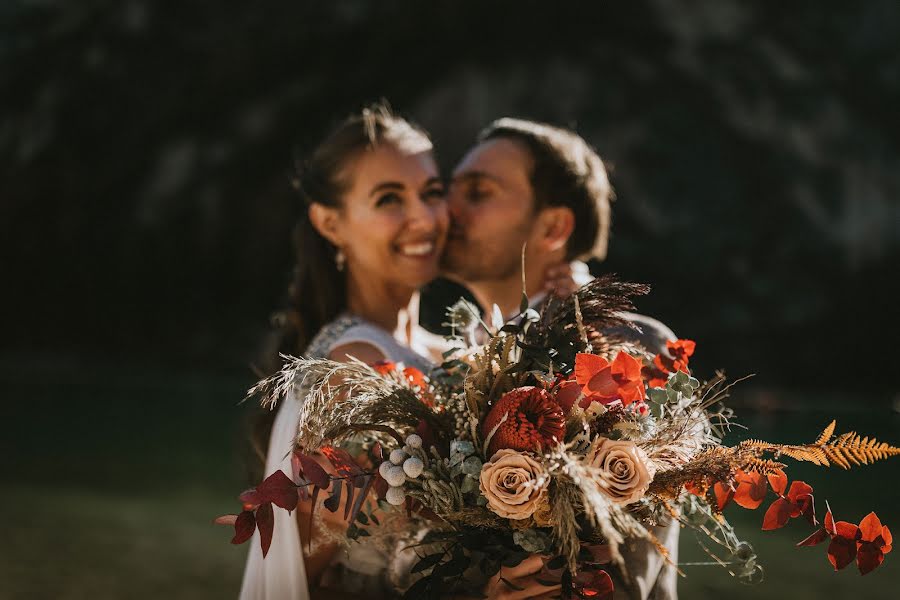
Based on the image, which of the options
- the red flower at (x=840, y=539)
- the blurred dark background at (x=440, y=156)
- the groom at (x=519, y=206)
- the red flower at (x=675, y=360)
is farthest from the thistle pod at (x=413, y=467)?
the blurred dark background at (x=440, y=156)

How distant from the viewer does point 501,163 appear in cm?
319

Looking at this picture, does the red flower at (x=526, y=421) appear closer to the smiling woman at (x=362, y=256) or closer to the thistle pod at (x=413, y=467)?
the thistle pod at (x=413, y=467)

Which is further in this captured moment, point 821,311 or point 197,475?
point 821,311

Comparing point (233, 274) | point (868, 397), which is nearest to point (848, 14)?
point (868, 397)

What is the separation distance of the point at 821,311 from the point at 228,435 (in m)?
10.5

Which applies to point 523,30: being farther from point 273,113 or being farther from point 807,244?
point 807,244

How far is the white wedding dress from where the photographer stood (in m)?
2.41

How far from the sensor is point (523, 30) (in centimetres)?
2016

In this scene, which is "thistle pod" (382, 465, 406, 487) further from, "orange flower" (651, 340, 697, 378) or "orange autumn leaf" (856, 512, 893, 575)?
"orange autumn leaf" (856, 512, 893, 575)

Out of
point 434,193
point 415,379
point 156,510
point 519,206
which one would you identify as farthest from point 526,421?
point 156,510

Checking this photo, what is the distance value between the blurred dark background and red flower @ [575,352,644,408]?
1281 centimetres

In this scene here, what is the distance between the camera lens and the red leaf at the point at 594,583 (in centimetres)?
181

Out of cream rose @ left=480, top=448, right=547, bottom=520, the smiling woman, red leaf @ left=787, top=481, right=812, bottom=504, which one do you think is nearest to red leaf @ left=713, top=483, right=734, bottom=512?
red leaf @ left=787, top=481, right=812, bottom=504

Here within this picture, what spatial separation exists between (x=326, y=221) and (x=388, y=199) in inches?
8.8
